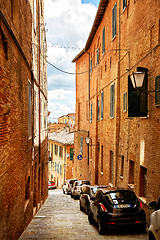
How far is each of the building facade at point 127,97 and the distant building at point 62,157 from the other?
15125mm

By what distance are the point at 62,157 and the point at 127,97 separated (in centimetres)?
3027

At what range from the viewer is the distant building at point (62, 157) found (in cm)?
3956

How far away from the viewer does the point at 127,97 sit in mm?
12812

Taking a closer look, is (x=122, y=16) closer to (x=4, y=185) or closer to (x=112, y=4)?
(x=112, y=4)

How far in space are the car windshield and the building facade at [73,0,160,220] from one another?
2.77ft

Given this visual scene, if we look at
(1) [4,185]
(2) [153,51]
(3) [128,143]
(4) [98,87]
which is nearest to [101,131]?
(4) [98,87]

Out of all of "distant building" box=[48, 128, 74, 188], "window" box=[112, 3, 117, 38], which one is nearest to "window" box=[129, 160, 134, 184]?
"window" box=[112, 3, 117, 38]

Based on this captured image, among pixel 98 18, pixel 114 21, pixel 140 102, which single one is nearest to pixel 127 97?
pixel 140 102

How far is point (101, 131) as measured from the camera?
20.4m

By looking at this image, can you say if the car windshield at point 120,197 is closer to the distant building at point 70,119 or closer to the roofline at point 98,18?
the roofline at point 98,18

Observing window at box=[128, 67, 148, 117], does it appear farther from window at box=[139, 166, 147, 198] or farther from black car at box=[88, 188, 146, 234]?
black car at box=[88, 188, 146, 234]

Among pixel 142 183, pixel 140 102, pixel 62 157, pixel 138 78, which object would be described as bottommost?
pixel 62 157

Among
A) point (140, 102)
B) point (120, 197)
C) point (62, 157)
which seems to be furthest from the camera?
point (62, 157)

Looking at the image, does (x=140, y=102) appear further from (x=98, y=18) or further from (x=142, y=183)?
(x=98, y=18)
